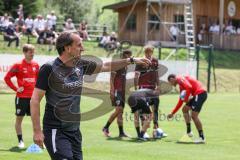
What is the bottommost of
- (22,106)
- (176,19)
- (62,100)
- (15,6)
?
(22,106)

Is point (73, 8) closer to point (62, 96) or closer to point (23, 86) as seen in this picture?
point (23, 86)

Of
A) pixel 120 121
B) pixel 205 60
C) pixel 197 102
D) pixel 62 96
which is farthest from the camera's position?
pixel 205 60

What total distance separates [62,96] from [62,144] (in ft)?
1.83

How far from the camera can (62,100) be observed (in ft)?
25.9

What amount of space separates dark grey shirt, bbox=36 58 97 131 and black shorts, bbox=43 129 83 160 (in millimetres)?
61

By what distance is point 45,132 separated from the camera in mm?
7883

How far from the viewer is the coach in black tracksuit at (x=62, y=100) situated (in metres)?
7.74

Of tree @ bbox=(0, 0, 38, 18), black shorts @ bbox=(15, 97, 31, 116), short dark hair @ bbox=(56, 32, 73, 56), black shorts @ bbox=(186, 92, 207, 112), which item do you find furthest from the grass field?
tree @ bbox=(0, 0, 38, 18)

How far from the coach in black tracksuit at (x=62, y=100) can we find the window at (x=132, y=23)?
44644 mm

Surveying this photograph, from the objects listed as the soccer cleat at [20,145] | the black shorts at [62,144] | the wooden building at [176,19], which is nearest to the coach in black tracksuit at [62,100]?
the black shorts at [62,144]

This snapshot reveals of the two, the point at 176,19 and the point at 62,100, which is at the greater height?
the point at 62,100

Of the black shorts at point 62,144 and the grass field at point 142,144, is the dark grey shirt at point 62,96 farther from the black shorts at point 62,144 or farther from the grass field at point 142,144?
the grass field at point 142,144

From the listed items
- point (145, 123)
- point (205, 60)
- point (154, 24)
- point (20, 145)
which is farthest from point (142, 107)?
point (154, 24)

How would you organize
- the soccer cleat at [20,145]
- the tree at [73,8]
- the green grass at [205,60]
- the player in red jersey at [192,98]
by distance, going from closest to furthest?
the soccer cleat at [20,145] < the player in red jersey at [192,98] < the green grass at [205,60] < the tree at [73,8]
